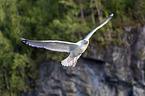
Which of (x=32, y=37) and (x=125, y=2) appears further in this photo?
(x=32, y=37)

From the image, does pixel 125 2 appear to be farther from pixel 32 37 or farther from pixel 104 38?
pixel 32 37

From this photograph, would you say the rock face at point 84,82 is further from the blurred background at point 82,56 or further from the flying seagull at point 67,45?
the flying seagull at point 67,45

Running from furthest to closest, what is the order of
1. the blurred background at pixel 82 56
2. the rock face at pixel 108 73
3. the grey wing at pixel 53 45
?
the blurred background at pixel 82 56 → the rock face at pixel 108 73 → the grey wing at pixel 53 45

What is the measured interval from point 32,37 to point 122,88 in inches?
258

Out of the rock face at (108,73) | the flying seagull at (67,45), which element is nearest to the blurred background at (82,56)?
the rock face at (108,73)

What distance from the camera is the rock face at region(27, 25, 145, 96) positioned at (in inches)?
420

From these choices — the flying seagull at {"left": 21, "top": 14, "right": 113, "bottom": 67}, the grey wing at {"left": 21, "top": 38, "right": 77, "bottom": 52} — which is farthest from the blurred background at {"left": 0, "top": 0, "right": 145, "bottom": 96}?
the grey wing at {"left": 21, "top": 38, "right": 77, "bottom": 52}

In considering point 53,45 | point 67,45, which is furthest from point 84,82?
point 53,45

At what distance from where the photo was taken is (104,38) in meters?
11.4

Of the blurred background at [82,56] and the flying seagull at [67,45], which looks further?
the blurred background at [82,56]

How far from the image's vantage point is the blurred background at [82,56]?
35.9 ft

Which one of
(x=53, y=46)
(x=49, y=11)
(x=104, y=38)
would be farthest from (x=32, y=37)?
(x=53, y=46)

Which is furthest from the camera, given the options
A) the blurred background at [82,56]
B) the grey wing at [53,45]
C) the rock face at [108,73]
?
the blurred background at [82,56]

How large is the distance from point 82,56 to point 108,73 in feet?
5.75
